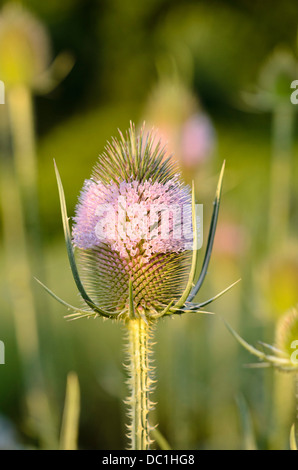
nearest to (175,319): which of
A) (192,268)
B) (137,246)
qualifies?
(137,246)

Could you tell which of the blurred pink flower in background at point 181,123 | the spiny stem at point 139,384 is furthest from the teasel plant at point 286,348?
the blurred pink flower in background at point 181,123

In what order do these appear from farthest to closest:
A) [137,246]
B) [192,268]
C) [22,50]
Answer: [22,50] < [137,246] < [192,268]

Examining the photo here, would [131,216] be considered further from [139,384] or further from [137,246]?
[139,384]

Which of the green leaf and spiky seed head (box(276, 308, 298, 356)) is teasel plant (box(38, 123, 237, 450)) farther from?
spiky seed head (box(276, 308, 298, 356))

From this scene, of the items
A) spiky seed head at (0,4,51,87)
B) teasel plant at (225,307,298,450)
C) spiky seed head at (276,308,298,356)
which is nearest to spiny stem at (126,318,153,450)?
teasel plant at (225,307,298,450)

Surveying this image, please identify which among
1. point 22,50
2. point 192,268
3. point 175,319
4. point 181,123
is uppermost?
point 22,50
